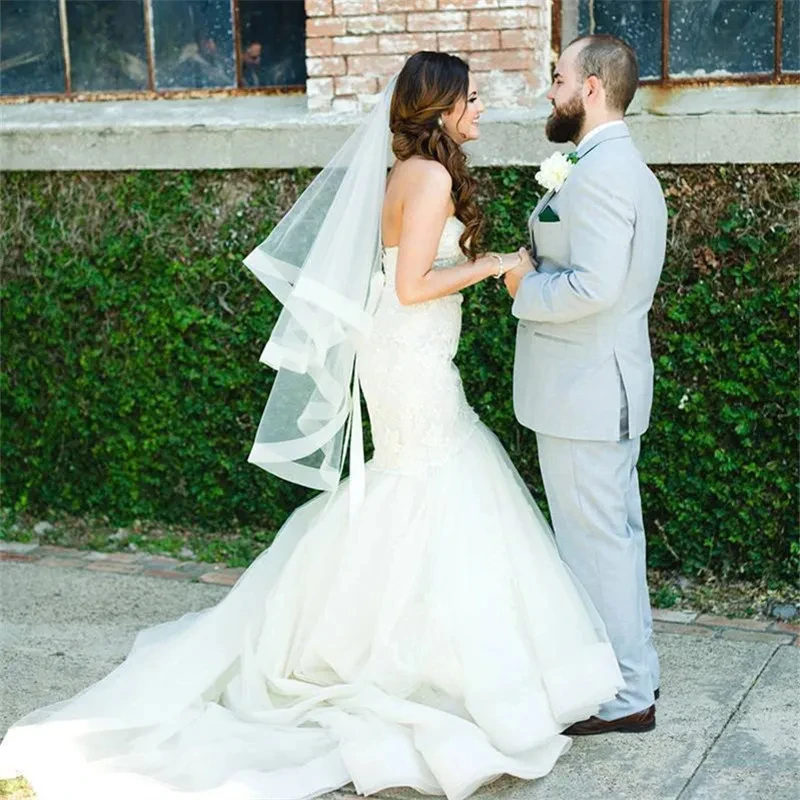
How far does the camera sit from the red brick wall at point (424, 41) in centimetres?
555

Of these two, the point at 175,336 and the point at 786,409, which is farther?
the point at 175,336

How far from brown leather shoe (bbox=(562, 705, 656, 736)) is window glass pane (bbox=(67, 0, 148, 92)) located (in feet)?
13.4

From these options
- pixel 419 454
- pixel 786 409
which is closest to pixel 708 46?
pixel 786 409

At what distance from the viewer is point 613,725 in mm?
4152

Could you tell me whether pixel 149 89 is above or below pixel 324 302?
above

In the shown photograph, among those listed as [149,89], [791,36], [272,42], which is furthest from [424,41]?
[149,89]

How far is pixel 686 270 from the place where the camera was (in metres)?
5.37

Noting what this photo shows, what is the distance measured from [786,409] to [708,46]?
166 centimetres

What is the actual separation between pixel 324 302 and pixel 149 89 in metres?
2.91

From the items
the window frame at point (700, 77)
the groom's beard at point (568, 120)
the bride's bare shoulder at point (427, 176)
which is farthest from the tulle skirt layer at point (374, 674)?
the window frame at point (700, 77)

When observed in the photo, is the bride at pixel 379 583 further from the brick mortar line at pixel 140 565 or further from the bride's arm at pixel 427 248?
the brick mortar line at pixel 140 565

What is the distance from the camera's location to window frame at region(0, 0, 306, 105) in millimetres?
6406

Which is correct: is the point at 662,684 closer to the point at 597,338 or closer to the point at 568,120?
the point at 597,338

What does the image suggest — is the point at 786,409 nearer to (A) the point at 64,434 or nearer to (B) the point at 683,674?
(B) the point at 683,674
